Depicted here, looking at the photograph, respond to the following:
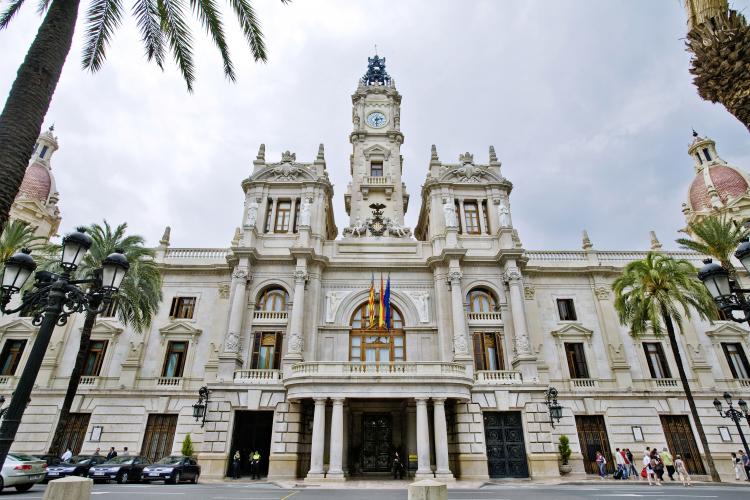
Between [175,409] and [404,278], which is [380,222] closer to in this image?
[404,278]

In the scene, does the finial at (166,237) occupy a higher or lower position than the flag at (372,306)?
higher

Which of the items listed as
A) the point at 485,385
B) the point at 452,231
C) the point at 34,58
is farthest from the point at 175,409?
the point at 34,58

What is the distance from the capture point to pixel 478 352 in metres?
28.3

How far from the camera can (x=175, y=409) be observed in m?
27.5

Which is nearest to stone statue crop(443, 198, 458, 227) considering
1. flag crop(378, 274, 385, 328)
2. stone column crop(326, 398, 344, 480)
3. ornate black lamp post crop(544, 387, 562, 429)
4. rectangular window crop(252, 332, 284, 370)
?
flag crop(378, 274, 385, 328)

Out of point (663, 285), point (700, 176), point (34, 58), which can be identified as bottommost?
point (34, 58)

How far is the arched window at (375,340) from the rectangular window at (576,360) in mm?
11646

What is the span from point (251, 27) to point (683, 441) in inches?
1319

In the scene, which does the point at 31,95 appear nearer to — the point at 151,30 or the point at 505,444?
the point at 151,30

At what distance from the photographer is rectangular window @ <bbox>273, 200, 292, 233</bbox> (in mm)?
32625

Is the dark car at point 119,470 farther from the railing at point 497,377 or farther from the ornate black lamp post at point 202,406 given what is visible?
the railing at point 497,377

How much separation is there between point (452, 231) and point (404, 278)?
4.89 metres

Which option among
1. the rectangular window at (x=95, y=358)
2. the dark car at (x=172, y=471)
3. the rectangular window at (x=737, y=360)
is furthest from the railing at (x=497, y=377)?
the rectangular window at (x=95, y=358)

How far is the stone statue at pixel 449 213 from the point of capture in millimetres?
31808
